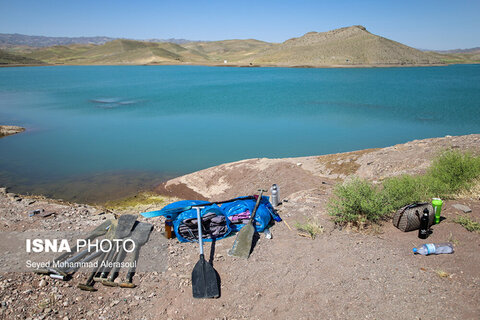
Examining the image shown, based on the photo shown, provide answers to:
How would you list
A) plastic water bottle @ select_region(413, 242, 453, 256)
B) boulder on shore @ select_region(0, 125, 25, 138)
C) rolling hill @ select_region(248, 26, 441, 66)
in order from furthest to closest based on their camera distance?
rolling hill @ select_region(248, 26, 441, 66)
boulder on shore @ select_region(0, 125, 25, 138)
plastic water bottle @ select_region(413, 242, 453, 256)

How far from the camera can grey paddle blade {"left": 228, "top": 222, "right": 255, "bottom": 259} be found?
5.89 meters

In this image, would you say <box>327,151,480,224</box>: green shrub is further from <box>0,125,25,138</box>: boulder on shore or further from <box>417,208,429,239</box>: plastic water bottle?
<box>0,125,25,138</box>: boulder on shore

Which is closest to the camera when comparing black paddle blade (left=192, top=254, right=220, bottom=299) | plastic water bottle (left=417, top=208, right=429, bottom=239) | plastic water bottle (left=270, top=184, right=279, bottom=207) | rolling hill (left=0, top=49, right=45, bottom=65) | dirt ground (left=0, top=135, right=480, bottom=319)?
dirt ground (left=0, top=135, right=480, bottom=319)

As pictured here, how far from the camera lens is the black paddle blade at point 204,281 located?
4.93 meters

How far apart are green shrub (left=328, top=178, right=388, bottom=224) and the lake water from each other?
964 cm

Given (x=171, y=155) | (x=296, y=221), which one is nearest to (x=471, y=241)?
(x=296, y=221)

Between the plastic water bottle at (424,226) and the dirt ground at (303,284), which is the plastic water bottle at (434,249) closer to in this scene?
the dirt ground at (303,284)

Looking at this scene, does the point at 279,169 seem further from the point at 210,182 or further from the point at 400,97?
the point at 400,97

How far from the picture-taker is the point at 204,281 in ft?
16.7

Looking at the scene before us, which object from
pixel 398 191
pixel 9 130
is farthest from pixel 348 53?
pixel 398 191

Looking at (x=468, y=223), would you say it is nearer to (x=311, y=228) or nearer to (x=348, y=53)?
(x=311, y=228)

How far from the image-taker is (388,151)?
41.8 feet

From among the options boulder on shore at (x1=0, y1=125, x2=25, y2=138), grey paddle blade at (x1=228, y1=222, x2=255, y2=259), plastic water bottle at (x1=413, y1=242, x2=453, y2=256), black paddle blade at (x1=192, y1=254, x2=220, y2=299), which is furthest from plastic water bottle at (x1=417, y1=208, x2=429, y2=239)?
boulder on shore at (x1=0, y1=125, x2=25, y2=138)

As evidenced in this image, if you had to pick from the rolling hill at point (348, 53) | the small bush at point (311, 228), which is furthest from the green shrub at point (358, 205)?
the rolling hill at point (348, 53)
